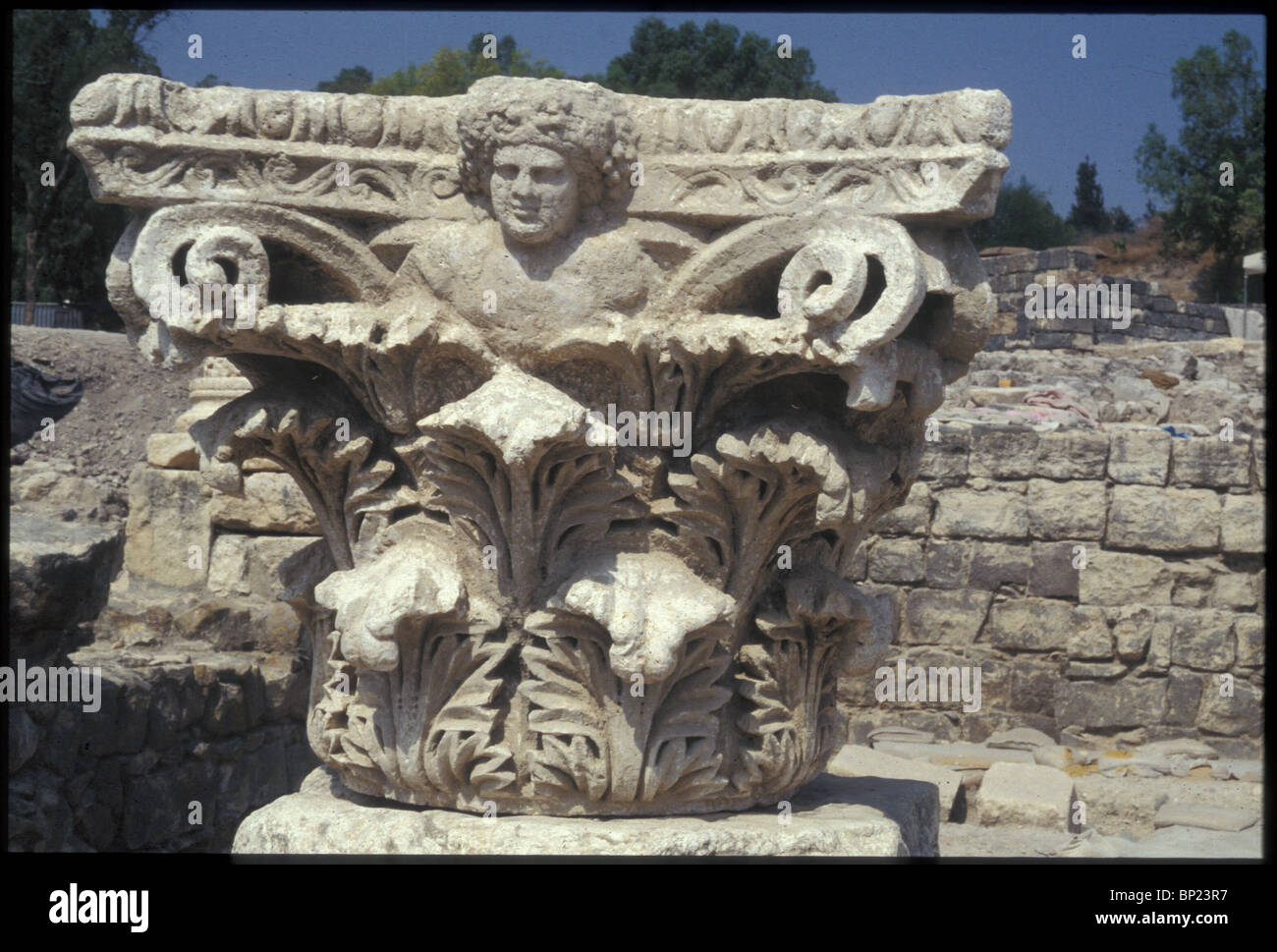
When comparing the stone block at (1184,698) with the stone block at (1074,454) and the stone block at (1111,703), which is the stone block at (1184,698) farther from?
the stone block at (1074,454)

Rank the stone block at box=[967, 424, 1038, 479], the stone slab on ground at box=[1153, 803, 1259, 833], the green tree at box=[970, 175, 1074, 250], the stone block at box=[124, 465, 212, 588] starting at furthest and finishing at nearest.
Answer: the green tree at box=[970, 175, 1074, 250] → the stone block at box=[967, 424, 1038, 479] → the stone slab on ground at box=[1153, 803, 1259, 833] → the stone block at box=[124, 465, 212, 588]

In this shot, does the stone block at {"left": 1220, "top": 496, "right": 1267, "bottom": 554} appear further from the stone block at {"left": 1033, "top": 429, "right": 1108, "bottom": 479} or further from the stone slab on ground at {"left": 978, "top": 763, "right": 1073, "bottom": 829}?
the stone slab on ground at {"left": 978, "top": 763, "right": 1073, "bottom": 829}

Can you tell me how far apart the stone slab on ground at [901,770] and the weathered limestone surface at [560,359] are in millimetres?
3284

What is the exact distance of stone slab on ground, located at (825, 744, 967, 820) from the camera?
6.23 m

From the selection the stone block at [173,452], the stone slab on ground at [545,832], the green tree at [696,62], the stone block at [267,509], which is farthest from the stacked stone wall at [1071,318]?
the stone slab on ground at [545,832]

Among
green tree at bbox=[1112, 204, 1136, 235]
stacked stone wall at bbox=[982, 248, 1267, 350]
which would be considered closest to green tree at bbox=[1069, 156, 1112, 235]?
green tree at bbox=[1112, 204, 1136, 235]

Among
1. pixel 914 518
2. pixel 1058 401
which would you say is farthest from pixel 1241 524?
pixel 1058 401

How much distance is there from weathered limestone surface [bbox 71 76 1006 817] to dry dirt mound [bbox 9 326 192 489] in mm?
5044

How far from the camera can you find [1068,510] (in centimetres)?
816

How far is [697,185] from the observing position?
299 cm

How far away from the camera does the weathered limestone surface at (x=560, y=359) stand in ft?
9.39

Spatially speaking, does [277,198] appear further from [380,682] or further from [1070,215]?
[1070,215]

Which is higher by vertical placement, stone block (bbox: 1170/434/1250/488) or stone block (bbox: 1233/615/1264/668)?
stone block (bbox: 1170/434/1250/488)

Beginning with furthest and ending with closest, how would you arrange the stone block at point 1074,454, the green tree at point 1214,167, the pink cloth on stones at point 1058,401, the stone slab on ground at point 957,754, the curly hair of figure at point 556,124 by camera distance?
the green tree at point 1214,167 → the pink cloth on stones at point 1058,401 → the stone block at point 1074,454 → the stone slab on ground at point 957,754 → the curly hair of figure at point 556,124
